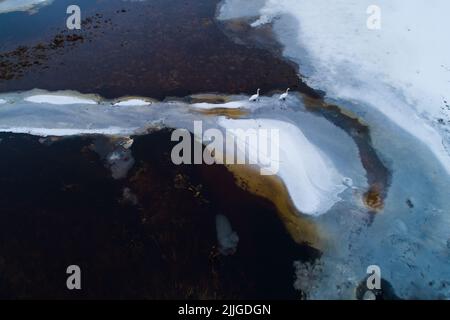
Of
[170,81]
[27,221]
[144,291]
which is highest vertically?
[170,81]

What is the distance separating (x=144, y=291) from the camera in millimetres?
13359

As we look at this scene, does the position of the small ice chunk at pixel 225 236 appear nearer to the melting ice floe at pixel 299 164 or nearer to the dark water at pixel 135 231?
the dark water at pixel 135 231

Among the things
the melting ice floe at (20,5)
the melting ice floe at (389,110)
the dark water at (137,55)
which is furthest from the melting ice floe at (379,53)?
the melting ice floe at (20,5)

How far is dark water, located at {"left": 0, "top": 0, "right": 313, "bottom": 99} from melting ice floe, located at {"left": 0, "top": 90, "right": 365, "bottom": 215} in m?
1.38

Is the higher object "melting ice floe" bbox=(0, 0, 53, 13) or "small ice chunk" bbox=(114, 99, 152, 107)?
"melting ice floe" bbox=(0, 0, 53, 13)

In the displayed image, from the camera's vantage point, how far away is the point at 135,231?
15047 mm

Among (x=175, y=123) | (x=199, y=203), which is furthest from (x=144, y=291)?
(x=175, y=123)

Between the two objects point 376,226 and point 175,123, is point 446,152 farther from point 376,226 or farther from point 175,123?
point 175,123

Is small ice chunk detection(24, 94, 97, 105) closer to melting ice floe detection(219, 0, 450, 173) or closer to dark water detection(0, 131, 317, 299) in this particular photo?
dark water detection(0, 131, 317, 299)

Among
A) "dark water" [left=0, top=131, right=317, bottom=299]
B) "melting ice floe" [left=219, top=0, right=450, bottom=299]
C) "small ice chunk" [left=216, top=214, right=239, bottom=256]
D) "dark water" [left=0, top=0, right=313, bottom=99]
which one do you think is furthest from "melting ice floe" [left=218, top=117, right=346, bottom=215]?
"dark water" [left=0, top=0, right=313, bottom=99]

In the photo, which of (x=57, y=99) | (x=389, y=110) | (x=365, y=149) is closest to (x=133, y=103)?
(x=57, y=99)

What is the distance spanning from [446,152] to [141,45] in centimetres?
1876

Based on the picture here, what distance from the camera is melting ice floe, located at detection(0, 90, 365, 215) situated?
53.5ft
